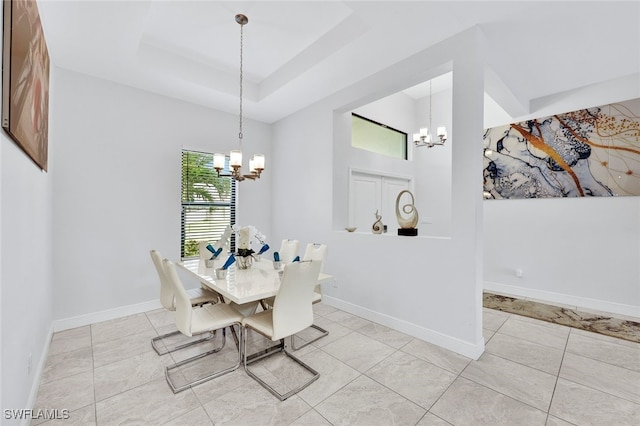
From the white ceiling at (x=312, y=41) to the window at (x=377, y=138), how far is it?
3.20 ft

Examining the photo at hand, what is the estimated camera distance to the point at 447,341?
2.70 metres

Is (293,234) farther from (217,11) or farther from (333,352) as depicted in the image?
(217,11)

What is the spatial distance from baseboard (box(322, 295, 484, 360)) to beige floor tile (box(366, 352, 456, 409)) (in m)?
0.39

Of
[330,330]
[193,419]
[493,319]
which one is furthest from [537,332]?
[193,419]

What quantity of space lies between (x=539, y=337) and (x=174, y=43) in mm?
5269

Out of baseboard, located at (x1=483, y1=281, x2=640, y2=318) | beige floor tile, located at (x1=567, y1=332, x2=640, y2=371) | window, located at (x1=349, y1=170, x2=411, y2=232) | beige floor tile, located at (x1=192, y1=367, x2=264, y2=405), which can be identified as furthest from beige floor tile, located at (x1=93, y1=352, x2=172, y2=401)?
baseboard, located at (x1=483, y1=281, x2=640, y2=318)

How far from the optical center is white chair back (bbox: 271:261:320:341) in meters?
2.03

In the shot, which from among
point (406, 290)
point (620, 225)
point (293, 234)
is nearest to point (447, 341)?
point (406, 290)

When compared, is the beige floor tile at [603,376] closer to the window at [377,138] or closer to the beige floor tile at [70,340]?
the window at [377,138]

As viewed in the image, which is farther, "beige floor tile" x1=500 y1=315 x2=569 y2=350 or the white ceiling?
"beige floor tile" x1=500 y1=315 x2=569 y2=350

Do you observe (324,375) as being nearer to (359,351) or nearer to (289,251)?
(359,351)

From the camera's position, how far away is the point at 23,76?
4.80ft

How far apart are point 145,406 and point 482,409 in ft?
7.54

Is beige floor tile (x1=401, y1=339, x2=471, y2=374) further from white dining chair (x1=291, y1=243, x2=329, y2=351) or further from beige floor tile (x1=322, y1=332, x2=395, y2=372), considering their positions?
white dining chair (x1=291, y1=243, x2=329, y2=351)
